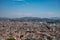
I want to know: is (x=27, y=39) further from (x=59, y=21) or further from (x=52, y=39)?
(x=59, y=21)

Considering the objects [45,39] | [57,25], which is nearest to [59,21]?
[57,25]

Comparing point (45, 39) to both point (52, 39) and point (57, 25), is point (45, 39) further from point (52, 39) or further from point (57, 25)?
point (57, 25)

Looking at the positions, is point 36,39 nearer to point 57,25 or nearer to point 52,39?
point 52,39

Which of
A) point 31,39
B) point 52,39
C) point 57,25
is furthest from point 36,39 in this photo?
point 57,25

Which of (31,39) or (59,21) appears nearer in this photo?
(31,39)

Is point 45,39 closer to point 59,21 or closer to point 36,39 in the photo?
point 36,39

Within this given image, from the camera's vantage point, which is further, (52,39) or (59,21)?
(59,21)
